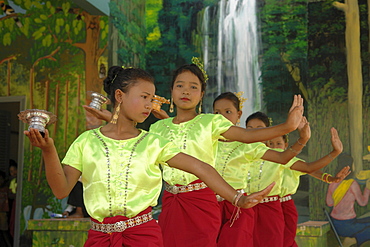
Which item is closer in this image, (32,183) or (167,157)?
(167,157)

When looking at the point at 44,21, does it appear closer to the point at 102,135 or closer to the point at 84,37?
the point at 84,37

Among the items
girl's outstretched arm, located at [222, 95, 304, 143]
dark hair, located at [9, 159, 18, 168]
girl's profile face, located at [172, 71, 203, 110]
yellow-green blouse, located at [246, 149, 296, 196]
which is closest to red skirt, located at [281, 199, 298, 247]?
yellow-green blouse, located at [246, 149, 296, 196]

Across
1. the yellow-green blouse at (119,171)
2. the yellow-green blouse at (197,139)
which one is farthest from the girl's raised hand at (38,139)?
the yellow-green blouse at (197,139)

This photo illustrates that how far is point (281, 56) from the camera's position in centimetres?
750

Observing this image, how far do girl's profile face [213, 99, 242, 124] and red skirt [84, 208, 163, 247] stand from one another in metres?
1.90

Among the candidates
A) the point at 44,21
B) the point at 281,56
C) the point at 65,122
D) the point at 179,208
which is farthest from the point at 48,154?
the point at 281,56

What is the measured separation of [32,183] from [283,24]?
14.4 ft

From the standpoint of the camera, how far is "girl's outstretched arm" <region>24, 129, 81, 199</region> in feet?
6.23

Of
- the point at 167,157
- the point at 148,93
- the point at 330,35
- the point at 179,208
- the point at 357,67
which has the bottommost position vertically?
the point at 179,208

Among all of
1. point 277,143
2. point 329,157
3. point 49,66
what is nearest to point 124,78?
point 329,157

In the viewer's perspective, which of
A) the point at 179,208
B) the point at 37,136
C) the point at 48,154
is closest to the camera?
the point at 37,136

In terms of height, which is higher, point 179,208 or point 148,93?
point 148,93

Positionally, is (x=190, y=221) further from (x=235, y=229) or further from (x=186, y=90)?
(x=186, y=90)

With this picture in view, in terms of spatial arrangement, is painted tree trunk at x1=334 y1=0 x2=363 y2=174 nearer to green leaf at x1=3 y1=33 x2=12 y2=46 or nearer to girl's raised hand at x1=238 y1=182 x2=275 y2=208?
green leaf at x1=3 y1=33 x2=12 y2=46
